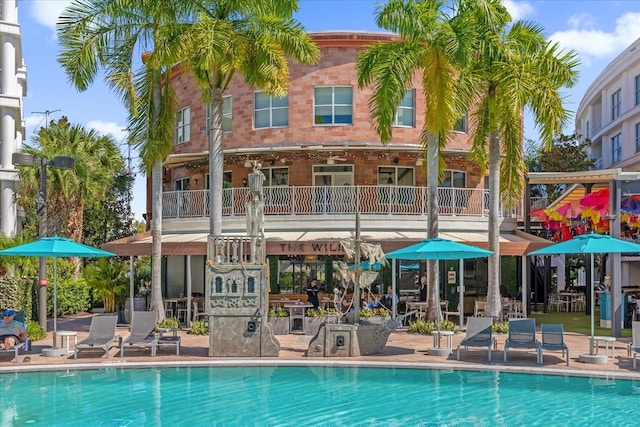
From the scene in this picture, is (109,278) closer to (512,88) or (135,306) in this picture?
(135,306)

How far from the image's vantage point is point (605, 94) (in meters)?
48.8

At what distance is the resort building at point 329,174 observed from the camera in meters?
24.4

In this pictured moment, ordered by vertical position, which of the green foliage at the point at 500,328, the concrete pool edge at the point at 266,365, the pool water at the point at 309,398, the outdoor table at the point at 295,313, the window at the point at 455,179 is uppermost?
the window at the point at 455,179

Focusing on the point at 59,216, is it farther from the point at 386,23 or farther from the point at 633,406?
the point at 633,406

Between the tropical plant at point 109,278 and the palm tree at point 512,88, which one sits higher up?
the palm tree at point 512,88

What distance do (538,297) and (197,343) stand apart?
19505 millimetres

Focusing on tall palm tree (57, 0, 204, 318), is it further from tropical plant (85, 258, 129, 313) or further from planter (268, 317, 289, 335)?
tropical plant (85, 258, 129, 313)

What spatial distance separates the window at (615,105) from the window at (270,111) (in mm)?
29502

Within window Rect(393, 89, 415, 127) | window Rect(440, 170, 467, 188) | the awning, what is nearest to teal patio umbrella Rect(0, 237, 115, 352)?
the awning

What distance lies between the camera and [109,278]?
2717cm

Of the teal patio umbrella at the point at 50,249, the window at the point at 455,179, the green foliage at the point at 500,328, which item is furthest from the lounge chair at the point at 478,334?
the window at the point at 455,179

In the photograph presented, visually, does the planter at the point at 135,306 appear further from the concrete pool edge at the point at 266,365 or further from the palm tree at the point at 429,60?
the palm tree at the point at 429,60

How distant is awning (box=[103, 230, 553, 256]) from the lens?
21.8 metres

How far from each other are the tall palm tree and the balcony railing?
4.34 meters
